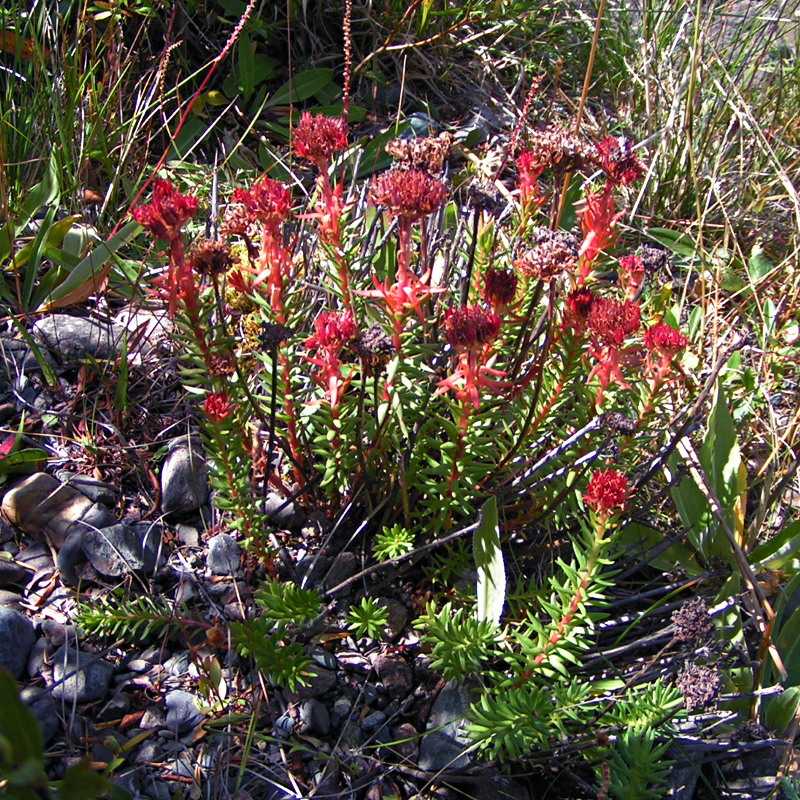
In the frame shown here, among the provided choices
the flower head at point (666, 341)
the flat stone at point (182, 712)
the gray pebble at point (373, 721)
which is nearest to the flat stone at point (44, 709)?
the flat stone at point (182, 712)

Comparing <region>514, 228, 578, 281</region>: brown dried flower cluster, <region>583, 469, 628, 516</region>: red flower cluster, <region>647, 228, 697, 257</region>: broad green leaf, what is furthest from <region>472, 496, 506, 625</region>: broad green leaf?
<region>647, 228, 697, 257</region>: broad green leaf

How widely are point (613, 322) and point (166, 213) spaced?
915 mm

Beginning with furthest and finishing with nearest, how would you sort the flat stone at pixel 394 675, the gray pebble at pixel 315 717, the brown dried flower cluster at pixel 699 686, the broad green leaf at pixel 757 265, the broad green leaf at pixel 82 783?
the broad green leaf at pixel 757 265
the flat stone at pixel 394 675
the gray pebble at pixel 315 717
the brown dried flower cluster at pixel 699 686
the broad green leaf at pixel 82 783

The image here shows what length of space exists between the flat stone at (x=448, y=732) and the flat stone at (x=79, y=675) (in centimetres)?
74

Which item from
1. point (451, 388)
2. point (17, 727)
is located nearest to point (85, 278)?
point (451, 388)

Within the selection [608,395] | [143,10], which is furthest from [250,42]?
[608,395]

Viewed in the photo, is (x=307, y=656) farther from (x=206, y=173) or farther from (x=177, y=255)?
(x=206, y=173)

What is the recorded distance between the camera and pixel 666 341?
162 cm

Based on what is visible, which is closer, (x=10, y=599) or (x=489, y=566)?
(x=489, y=566)

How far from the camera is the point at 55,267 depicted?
2.49m

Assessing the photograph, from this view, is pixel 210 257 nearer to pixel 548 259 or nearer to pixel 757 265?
pixel 548 259

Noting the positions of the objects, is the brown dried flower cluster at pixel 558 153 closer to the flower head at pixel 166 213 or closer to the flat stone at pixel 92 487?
the flower head at pixel 166 213

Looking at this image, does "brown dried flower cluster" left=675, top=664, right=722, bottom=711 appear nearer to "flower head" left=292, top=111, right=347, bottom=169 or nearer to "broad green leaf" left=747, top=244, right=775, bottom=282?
"flower head" left=292, top=111, right=347, bottom=169

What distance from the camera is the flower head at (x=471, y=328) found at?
4.85ft
